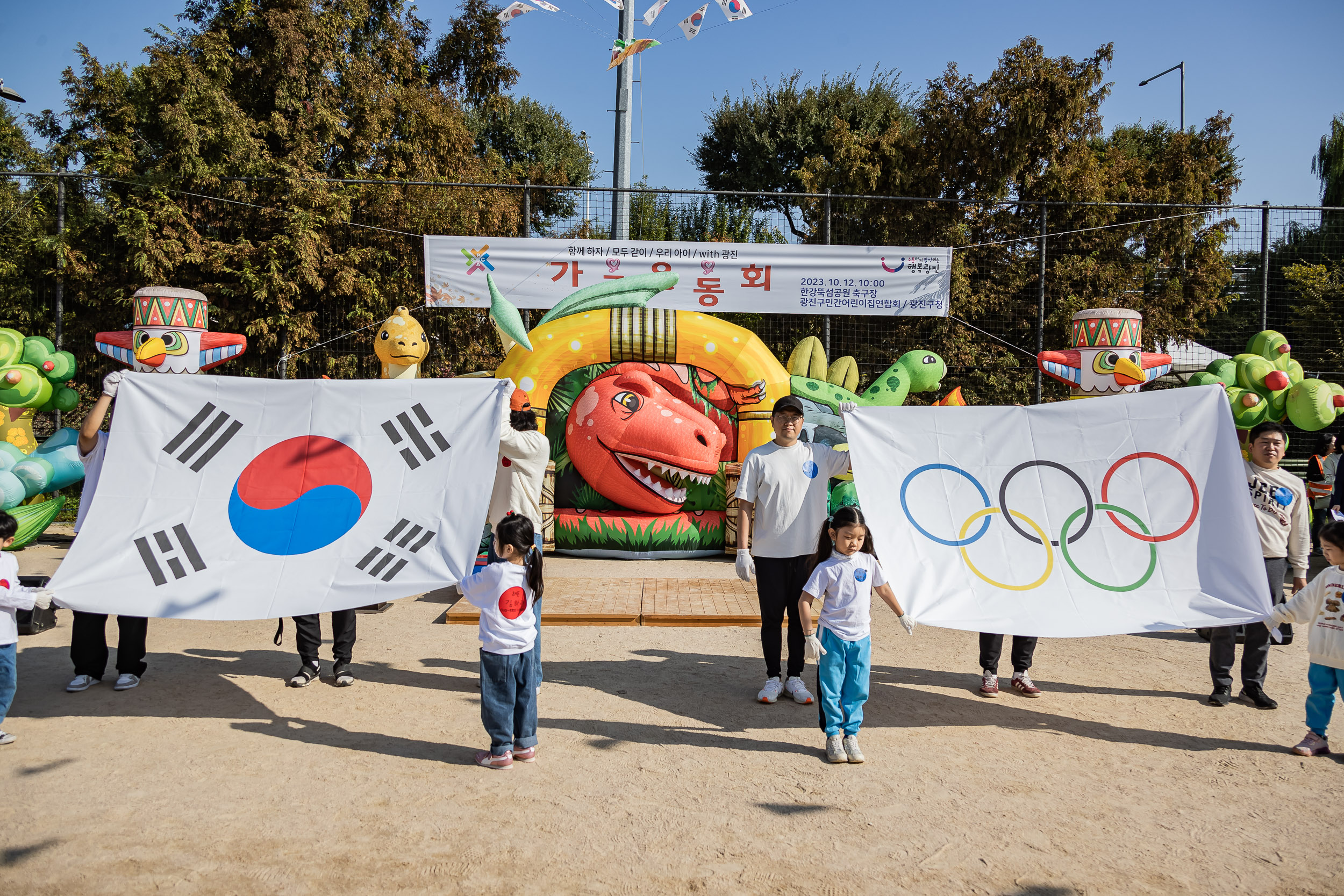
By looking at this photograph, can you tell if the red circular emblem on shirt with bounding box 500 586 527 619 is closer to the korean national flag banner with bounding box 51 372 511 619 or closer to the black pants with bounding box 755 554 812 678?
the korean national flag banner with bounding box 51 372 511 619

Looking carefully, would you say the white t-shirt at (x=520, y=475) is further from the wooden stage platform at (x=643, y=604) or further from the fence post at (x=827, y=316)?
the fence post at (x=827, y=316)

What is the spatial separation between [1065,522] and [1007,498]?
13.0 inches

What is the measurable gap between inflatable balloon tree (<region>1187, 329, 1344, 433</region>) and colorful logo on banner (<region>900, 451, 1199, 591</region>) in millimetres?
6098

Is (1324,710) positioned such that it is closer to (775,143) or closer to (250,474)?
(250,474)

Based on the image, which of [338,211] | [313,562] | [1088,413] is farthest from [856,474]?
[338,211]

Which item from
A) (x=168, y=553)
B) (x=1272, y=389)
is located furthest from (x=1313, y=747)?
(x=1272, y=389)

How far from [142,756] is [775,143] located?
25.5 metres

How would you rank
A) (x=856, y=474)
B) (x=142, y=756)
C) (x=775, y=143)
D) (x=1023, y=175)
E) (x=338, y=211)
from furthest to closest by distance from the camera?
1. (x=775, y=143)
2. (x=1023, y=175)
3. (x=338, y=211)
4. (x=856, y=474)
5. (x=142, y=756)

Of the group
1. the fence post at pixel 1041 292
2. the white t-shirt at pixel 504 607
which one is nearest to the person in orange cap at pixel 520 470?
the white t-shirt at pixel 504 607

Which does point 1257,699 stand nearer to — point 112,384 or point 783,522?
point 783,522

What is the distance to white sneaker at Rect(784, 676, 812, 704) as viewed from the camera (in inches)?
193

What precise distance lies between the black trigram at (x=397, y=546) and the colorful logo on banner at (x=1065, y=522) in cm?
263

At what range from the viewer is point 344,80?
1497cm

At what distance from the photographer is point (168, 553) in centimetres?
A: 459
